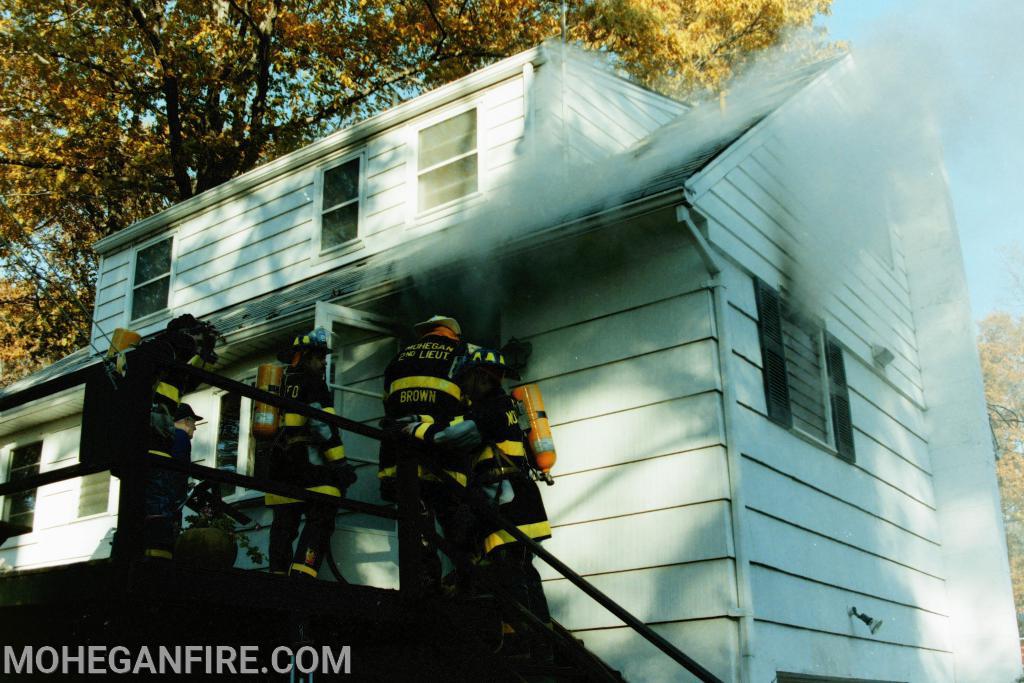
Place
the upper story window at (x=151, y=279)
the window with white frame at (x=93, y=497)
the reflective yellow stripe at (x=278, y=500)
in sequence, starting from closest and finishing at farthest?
1. the reflective yellow stripe at (x=278, y=500)
2. the window with white frame at (x=93, y=497)
3. the upper story window at (x=151, y=279)

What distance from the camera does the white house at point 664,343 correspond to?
248 inches

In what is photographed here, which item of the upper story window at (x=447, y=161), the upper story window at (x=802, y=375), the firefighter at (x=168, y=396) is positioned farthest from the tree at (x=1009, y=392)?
the firefighter at (x=168, y=396)

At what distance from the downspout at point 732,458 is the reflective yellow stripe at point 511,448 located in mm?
1377

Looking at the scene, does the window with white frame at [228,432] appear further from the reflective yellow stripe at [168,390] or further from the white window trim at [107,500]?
the reflective yellow stripe at [168,390]

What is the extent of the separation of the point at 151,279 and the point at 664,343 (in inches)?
319

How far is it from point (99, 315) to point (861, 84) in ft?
31.7

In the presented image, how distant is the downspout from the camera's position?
5.72 metres

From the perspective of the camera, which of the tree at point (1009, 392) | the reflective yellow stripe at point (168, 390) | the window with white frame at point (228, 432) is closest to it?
the reflective yellow stripe at point (168, 390)

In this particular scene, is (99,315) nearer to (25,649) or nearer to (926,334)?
(25,649)

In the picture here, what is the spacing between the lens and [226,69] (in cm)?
1939

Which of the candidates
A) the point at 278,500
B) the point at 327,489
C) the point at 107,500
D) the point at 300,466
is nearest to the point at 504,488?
the point at 327,489

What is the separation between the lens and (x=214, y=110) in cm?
1977

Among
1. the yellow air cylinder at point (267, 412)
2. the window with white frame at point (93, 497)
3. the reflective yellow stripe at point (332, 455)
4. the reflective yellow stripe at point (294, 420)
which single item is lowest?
the reflective yellow stripe at point (332, 455)

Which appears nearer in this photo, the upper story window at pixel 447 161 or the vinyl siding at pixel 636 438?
the vinyl siding at pixel 636 438
